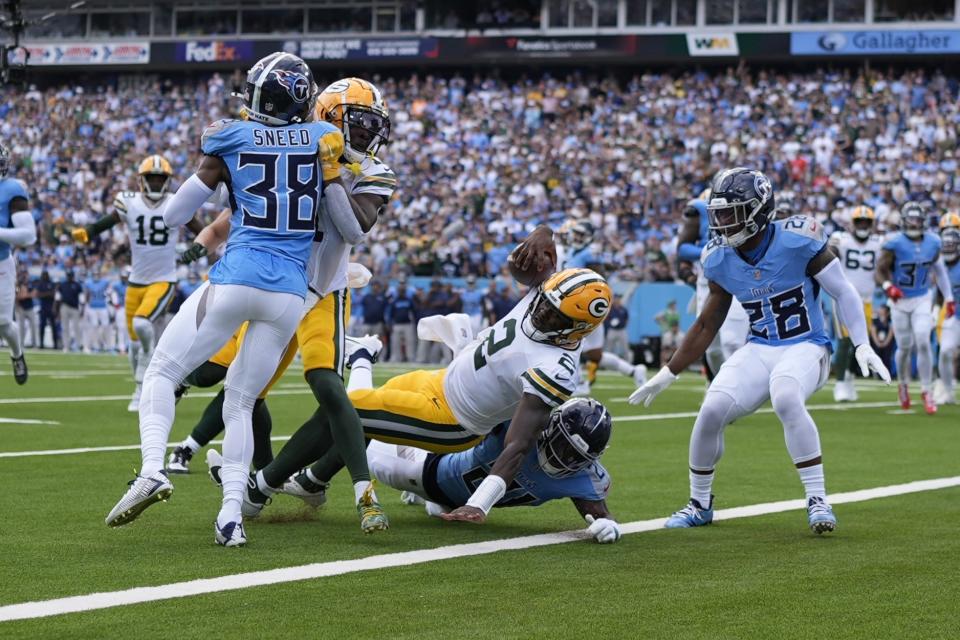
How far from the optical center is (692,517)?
22.1ft

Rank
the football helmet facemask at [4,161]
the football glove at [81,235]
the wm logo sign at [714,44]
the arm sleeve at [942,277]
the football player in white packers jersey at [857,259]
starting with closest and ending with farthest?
the football glove at [81,235] < the football helmet facemask at [4,161] < the arm sleeve at [942,277] < the football player in white packers jersey at [857,259] < the wm logo sign at [714,44]

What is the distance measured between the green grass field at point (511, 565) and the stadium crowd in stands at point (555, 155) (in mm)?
16643

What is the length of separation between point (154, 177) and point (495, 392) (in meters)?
7.56

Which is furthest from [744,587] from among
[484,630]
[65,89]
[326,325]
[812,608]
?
[65,89]

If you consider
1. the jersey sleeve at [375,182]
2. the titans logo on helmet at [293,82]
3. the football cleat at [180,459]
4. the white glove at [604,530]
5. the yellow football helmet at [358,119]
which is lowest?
the football cleat at [180,459]

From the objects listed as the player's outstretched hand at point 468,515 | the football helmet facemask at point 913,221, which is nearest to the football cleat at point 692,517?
the player's outstretched hand at point 468,515

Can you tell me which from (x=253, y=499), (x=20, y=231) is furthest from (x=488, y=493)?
(x=20, y=231)

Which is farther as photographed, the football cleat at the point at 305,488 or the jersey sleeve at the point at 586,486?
the football cleat at the point at 305,488

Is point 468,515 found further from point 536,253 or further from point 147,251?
point 147,251

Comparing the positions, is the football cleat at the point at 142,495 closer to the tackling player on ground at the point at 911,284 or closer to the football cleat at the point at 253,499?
the football cleat at the point at 253,499

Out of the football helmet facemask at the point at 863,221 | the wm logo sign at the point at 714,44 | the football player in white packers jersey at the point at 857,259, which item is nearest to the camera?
the football player in white packers jersey at the point at 857,259

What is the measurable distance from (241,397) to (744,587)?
2.20m

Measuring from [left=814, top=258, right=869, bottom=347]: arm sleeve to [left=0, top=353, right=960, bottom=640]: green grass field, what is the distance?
975 millimetres

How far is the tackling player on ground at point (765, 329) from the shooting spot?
22.1ft
